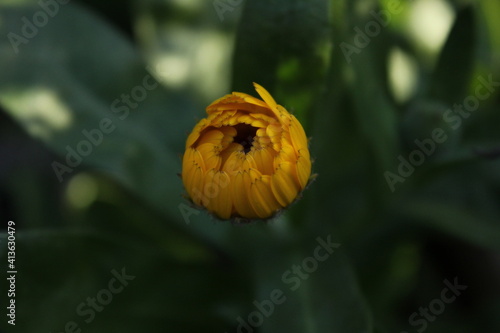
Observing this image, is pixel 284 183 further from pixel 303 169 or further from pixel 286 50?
pixel 286 50

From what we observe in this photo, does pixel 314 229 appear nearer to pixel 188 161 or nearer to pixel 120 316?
pixel 120 316

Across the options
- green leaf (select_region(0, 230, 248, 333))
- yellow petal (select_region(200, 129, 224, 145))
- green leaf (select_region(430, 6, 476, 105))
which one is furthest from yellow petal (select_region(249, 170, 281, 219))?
green leaf (select_region(430, 6, 476, 105))

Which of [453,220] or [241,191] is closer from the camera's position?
[241,191]

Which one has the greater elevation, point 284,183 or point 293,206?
point 284,183

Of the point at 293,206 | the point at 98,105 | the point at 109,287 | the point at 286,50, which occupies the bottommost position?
the point at 109,287

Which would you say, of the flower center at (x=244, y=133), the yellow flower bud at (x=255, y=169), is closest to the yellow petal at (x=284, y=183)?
the yellow flower bud at (x=255, y=169)

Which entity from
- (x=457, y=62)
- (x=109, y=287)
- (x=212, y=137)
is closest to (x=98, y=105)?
(x=109, y=287)
